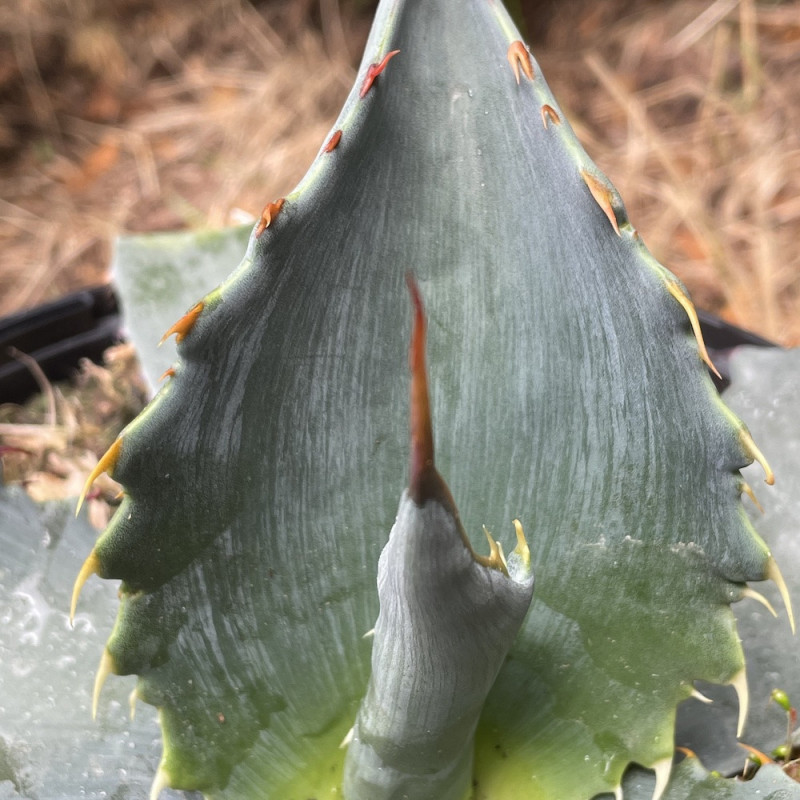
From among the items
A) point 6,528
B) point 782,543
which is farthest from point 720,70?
point 6,528

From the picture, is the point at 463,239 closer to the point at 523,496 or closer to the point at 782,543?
the point at 523,496

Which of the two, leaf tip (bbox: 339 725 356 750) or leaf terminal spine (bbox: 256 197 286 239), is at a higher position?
leaf terminal spine (bbox: 256 197 286 239)

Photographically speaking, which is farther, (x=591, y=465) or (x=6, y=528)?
(x=6, y=528)

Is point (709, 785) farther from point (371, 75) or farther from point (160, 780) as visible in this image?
point (371, 75)

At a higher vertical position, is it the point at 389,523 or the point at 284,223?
the point at 284,223

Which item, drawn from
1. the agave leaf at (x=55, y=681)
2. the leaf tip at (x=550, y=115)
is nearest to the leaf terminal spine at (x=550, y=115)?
the leaf tip at (x=550, y=115)

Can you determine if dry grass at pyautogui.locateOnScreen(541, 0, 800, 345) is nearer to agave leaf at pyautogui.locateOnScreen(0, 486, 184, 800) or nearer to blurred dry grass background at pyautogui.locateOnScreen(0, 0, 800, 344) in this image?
blurred dry grass background at pyautogui.locateOnScreen(0, 0, 800, 344)

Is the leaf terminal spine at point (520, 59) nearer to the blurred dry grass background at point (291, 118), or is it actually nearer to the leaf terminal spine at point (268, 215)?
the leaf terminal spine at point (268, 215)

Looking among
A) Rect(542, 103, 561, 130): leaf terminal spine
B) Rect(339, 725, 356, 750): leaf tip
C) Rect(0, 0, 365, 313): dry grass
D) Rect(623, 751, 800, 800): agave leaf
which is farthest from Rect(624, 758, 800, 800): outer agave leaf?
Rect(0, 0, 365, 313): dry grass
